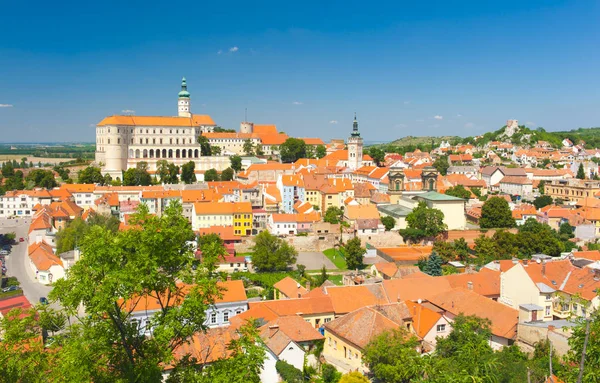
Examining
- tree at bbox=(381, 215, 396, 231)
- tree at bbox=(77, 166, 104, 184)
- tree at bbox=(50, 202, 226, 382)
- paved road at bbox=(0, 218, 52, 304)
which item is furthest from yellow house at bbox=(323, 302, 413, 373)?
tree at bbox=(77, 166, 104, 184)

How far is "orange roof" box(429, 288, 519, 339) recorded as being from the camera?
2095cm

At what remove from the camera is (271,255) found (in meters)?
36.9

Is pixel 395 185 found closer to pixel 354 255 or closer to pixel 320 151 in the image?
pixel 354 255

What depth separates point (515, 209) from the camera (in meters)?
52.3

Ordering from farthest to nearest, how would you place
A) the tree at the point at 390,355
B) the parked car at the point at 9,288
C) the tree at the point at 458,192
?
the tree at the point at 458,192, the parked car at the point at 9,288, the tree at the point at 390,355

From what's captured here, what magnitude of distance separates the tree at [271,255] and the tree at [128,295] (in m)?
25.5

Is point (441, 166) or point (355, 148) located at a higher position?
point (355, 148)

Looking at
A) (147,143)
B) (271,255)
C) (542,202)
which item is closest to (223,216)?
(271,255)

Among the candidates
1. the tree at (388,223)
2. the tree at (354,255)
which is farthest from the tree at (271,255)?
the tree at (388,223)

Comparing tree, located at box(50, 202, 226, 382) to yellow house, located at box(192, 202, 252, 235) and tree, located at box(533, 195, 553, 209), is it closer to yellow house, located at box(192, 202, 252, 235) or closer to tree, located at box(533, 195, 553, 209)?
yellow house, located at box(192, 202, 252, 235)

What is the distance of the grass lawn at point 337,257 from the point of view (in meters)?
39.5

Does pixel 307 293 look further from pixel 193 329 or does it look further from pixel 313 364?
pixel 193 329

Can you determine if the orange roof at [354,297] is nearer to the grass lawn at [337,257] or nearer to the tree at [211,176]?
the grass lawn at [337,257]

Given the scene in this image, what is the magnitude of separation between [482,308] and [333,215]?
2642 cm
